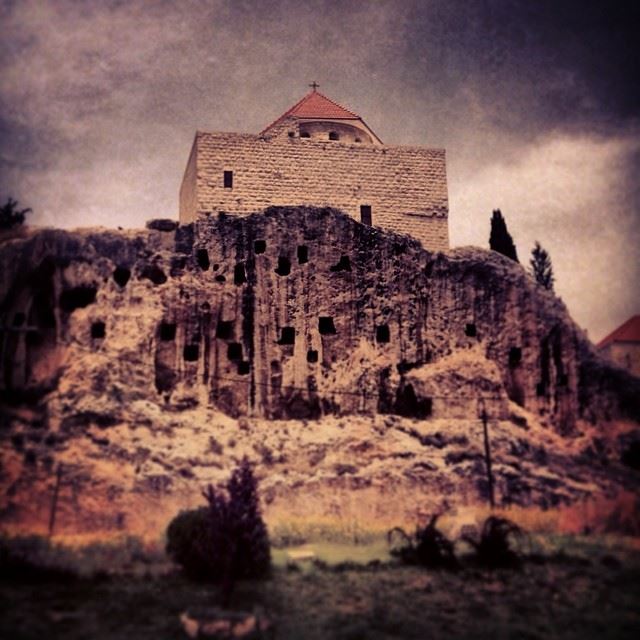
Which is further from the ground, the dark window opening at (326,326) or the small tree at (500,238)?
the small tree at (500,238)

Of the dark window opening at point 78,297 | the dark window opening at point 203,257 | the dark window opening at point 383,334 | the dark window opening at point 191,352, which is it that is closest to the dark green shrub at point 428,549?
the dark window opening at point 383,334

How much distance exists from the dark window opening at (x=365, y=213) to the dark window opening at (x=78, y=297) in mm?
8587

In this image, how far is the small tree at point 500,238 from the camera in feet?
86.4

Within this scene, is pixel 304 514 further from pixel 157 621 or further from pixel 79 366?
pixel 79 366

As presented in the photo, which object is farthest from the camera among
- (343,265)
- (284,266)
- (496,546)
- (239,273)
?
(343,265)

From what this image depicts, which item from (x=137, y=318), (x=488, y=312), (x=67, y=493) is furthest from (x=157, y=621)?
(x=488, y=312)

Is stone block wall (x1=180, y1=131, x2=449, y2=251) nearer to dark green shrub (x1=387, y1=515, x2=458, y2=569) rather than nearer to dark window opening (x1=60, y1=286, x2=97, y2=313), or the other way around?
dark window opening (x1=60, y1=286, x2=97, y2=313)

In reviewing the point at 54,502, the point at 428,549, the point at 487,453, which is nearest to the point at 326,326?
the point at 487,453

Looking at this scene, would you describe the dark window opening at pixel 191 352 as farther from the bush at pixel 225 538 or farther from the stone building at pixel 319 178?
the bush at pixel 225 538

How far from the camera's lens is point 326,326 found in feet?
64.7

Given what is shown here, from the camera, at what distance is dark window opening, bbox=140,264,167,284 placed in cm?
1947

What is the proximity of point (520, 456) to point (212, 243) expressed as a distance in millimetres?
9197

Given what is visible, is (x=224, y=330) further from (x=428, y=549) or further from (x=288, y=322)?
(x=428, y=549)

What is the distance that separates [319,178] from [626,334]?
776 inches
